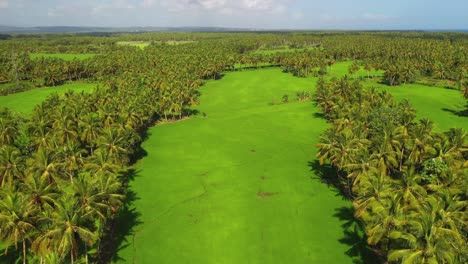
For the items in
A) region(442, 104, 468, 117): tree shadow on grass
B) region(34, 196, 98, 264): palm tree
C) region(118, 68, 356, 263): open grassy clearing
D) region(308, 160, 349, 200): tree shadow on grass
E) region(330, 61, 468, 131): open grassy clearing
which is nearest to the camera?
region(34, 196, 98, 264): palm tree

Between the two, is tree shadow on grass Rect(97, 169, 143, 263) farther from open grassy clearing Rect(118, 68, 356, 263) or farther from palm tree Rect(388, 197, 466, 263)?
palm tree Rect(388, 197, 466, 263)

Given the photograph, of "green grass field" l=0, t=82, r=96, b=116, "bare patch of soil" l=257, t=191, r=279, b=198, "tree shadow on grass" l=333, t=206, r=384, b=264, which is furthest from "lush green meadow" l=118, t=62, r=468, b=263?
"green grass field" l=0, t=82, r=96, b=116

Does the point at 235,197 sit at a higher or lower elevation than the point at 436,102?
lower

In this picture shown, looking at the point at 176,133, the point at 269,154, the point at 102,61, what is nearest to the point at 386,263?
the point at 269,154

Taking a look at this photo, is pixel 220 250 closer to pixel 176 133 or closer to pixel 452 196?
pixel 452 196

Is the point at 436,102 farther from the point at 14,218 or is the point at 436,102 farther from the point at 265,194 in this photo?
the point at 14,218

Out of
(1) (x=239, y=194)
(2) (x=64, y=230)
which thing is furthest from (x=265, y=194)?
(2) (x=64, y=230)
